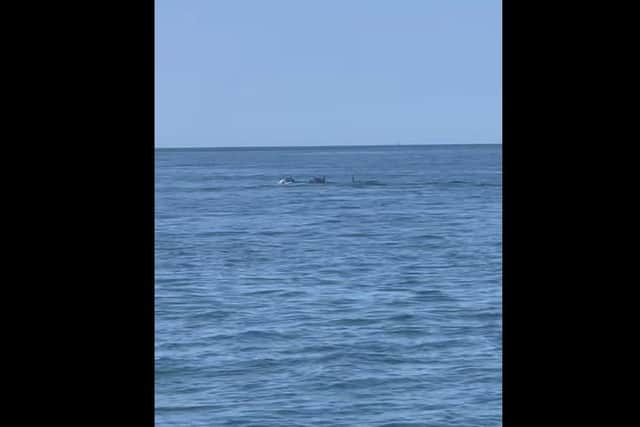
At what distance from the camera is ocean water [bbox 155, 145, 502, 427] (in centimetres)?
922

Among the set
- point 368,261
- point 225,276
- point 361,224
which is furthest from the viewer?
point 361,224

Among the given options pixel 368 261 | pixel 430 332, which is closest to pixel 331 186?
pixel 368 261

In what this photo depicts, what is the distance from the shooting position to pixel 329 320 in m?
12.5

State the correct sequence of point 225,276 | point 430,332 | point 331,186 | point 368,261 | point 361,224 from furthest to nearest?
1. point 331,186
2. point 361,224
3. point 368,261
4. point 225,276
5. point 430,332

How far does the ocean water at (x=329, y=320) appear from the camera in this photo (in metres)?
9.22
